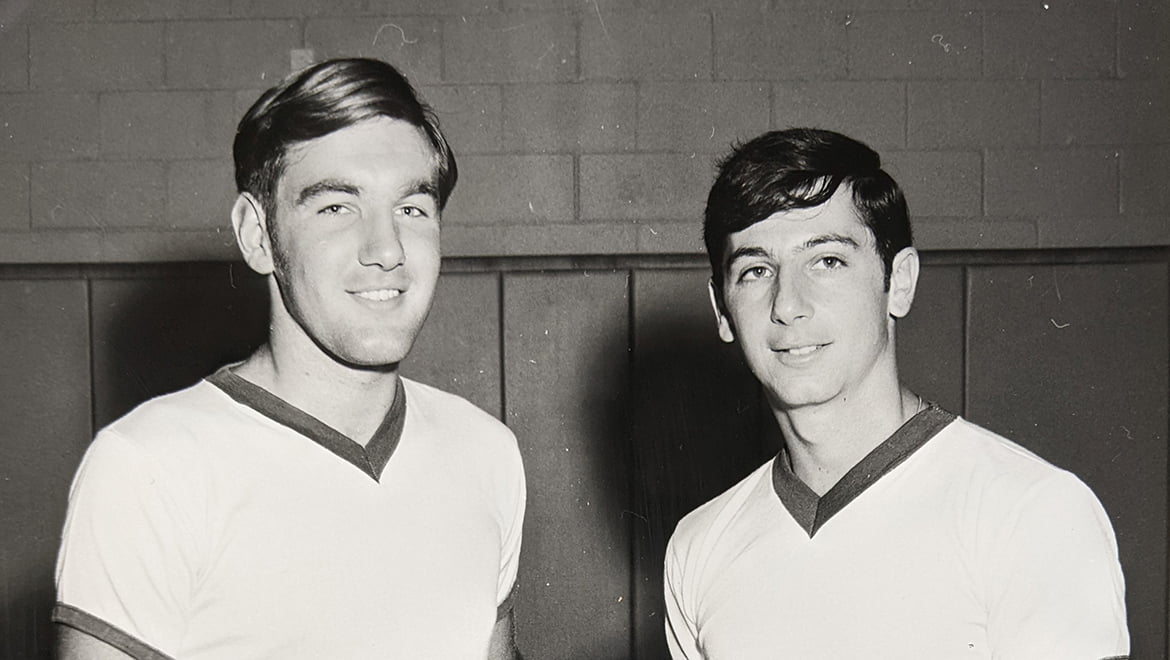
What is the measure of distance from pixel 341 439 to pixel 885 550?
909 mm

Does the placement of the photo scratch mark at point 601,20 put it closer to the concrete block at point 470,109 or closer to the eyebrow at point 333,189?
the concrete block at point 470,109

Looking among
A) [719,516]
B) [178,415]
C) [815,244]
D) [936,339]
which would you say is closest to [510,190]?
[936,339]

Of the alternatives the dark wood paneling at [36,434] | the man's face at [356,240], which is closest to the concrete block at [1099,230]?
the man's face at [356,240]

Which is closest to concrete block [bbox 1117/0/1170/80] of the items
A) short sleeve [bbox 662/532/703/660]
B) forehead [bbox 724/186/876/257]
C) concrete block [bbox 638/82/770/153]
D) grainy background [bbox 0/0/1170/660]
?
grainy background [bbox 0/0/1170/660]

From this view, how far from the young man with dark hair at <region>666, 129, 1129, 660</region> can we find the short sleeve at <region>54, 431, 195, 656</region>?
2.96 feet

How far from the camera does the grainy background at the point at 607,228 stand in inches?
148

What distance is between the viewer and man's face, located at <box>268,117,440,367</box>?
191 cm

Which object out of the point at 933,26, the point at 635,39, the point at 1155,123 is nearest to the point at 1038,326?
the point at 1155,123

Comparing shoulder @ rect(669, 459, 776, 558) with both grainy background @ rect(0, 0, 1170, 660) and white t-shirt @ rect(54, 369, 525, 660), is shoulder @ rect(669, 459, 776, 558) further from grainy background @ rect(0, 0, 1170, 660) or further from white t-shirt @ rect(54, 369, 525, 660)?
grainy background @ rect(0, 0, 1170, 660)

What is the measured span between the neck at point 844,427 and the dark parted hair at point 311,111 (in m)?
0.75

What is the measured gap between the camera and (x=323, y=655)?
1.88 m

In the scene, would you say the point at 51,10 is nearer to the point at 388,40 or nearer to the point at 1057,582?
the point at 388,40

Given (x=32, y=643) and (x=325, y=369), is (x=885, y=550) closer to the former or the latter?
(x=325, y=369)

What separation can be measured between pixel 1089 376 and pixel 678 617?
2.24 metres
